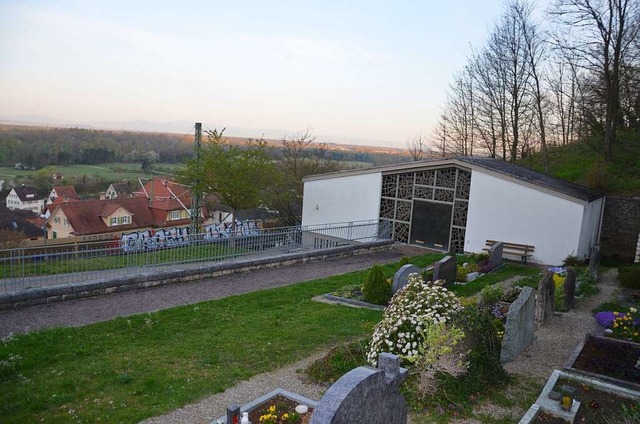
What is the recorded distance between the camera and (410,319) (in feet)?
25.7

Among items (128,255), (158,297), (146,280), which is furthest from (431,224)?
(128,255)

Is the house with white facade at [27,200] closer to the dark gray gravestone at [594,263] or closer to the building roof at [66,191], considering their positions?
the building roof at [66,191]

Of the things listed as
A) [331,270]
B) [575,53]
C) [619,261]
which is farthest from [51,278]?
[575,53]

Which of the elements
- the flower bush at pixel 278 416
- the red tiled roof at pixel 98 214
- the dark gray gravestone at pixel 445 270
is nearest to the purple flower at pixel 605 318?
the dark gray gravestone at pixel 445 270

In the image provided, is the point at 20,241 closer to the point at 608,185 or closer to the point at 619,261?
the point at 619,261

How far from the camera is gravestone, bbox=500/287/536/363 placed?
354 inches

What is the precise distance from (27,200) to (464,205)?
78.0ft

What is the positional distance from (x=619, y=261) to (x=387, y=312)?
1981 cm

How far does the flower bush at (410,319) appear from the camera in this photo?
7.65 meters

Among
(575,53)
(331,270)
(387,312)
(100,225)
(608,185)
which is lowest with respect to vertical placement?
(100,225)

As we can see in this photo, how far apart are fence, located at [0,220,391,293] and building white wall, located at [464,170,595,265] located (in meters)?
5.74

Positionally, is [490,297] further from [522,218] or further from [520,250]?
[522,218]

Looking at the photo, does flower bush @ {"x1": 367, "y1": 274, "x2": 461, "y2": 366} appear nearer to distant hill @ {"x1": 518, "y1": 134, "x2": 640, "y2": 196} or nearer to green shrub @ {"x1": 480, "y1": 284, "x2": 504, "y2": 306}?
green shrub @ {"x1": 480, "y1": 284, "x2": 504, "y2": 306}

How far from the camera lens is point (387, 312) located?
27.6ft
